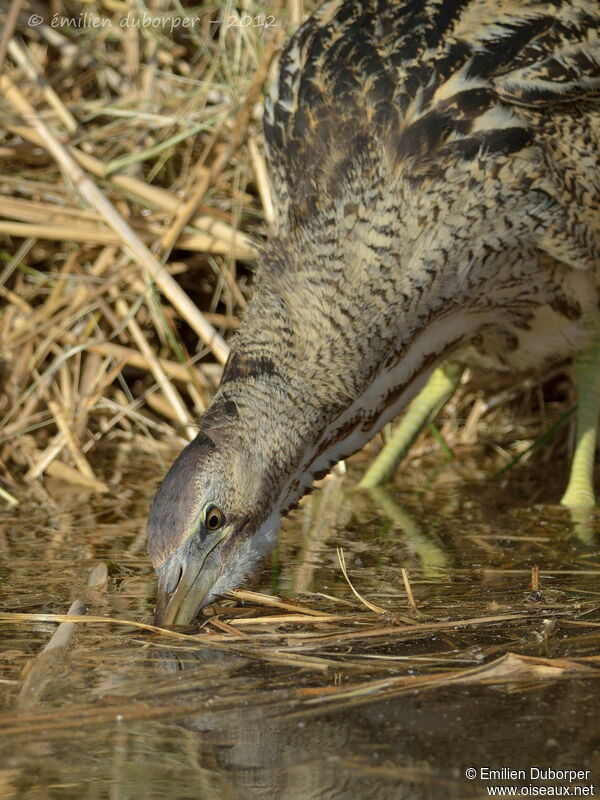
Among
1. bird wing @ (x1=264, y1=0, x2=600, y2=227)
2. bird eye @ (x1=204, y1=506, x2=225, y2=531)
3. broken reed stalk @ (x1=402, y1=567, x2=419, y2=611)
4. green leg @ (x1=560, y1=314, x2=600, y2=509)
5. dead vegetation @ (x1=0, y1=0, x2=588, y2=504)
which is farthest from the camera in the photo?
dead vegetation @ (x1=0, y1=0, x2=588, y2=504)

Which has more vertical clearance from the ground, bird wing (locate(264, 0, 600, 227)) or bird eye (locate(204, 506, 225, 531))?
bird wing (locate(264, 0, 600, 227))

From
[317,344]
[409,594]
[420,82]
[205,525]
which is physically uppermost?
[420,82]

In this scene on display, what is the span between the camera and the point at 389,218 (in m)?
3.58

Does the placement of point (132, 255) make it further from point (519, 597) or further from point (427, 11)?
point (519, 597)

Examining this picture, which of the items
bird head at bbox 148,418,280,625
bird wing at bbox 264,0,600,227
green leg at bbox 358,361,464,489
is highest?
bird wing at bbox 264,0,600,227

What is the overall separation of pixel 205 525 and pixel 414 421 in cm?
185

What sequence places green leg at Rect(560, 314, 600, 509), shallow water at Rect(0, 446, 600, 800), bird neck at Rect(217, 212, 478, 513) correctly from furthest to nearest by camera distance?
green leg at Rect(560, 314, 600, 509)
bird neck at Rect(217, 212, 478, 513)
shallow water at Rect(0, 446, 600, 800)

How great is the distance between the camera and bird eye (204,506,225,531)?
10.1ft

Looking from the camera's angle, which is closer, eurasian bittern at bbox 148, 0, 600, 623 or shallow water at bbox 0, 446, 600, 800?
shallow water at bbox 0, 446, 600, 800

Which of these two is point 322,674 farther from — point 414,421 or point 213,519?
point 414,421

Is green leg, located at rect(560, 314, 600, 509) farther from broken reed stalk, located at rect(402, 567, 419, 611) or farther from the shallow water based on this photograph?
broken reed stalk, located at rect(402, 567, 419, 611)

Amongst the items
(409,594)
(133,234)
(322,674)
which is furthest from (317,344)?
(133,234)

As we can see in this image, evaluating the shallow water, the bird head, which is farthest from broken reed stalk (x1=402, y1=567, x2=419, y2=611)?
the bird head

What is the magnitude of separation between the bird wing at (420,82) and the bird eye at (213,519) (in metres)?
1.05
